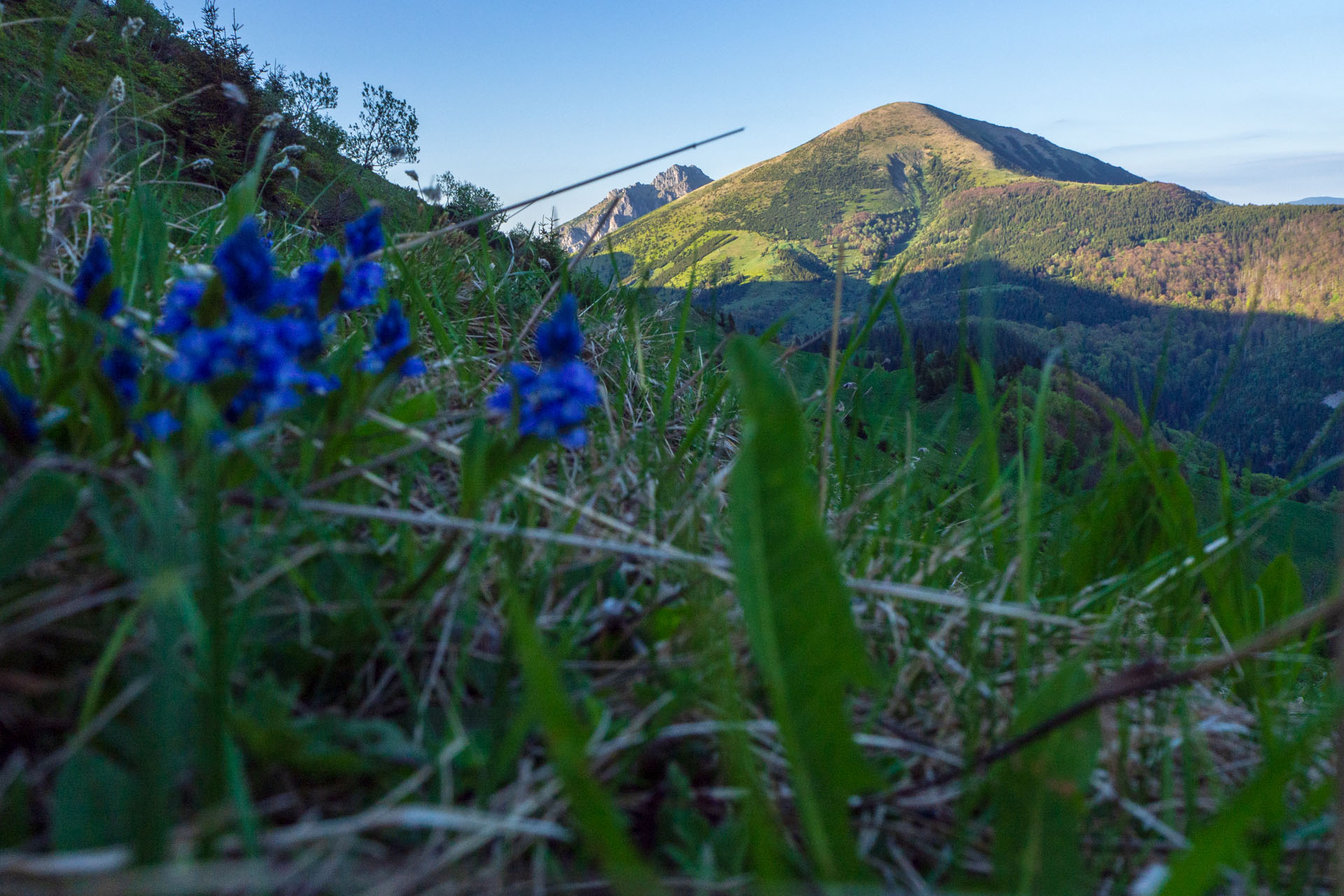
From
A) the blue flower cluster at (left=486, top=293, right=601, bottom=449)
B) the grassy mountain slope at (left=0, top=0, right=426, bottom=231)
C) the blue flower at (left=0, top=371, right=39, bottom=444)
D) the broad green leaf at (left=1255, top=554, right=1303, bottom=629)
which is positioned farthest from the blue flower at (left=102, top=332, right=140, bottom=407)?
the grassy mountain slope at (left=0, top=0, right=426, bottom=231)

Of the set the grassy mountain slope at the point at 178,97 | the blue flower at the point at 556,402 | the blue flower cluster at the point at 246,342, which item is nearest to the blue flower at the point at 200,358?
the blue flower cluster at the point at 246,342

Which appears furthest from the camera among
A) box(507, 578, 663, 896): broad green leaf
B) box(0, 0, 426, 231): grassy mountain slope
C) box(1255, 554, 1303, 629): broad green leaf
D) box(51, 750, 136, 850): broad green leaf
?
box(0, 0, 426, 231): grassy mountain slope

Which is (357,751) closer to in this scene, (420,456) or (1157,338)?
(420,456)

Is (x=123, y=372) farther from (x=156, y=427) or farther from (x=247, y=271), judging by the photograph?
(x=247, y=271)

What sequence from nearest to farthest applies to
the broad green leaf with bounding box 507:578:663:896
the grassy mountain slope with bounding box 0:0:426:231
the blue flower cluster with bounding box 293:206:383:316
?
the broad green leaf with bounding box 507:578:663:896 < the blue flower cluster with bounding box 293:206:383:316 < the grassy mountain slope with bounding box 0:0:426:231

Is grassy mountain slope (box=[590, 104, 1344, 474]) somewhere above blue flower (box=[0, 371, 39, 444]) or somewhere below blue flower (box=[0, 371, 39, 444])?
above

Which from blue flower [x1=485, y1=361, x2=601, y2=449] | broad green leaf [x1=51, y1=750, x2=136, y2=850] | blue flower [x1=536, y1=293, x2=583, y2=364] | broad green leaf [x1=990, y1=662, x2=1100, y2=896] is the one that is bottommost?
broad green leaf [x1=990, y1=662, x2=1100, y2=896]

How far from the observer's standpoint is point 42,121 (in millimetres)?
2926

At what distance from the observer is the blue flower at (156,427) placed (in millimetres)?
1076

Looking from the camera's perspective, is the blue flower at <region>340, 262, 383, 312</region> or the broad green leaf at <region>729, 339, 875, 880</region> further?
the blue flower at <region>340, 262, 383, 312</region>

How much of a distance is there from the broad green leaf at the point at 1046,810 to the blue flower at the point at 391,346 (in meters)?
1.28

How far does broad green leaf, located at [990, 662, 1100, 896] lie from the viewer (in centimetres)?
90

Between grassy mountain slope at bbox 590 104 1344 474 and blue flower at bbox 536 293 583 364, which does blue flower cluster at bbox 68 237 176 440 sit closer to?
blue flower at bbox 536 293 583 364

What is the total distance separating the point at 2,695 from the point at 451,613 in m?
0.58
